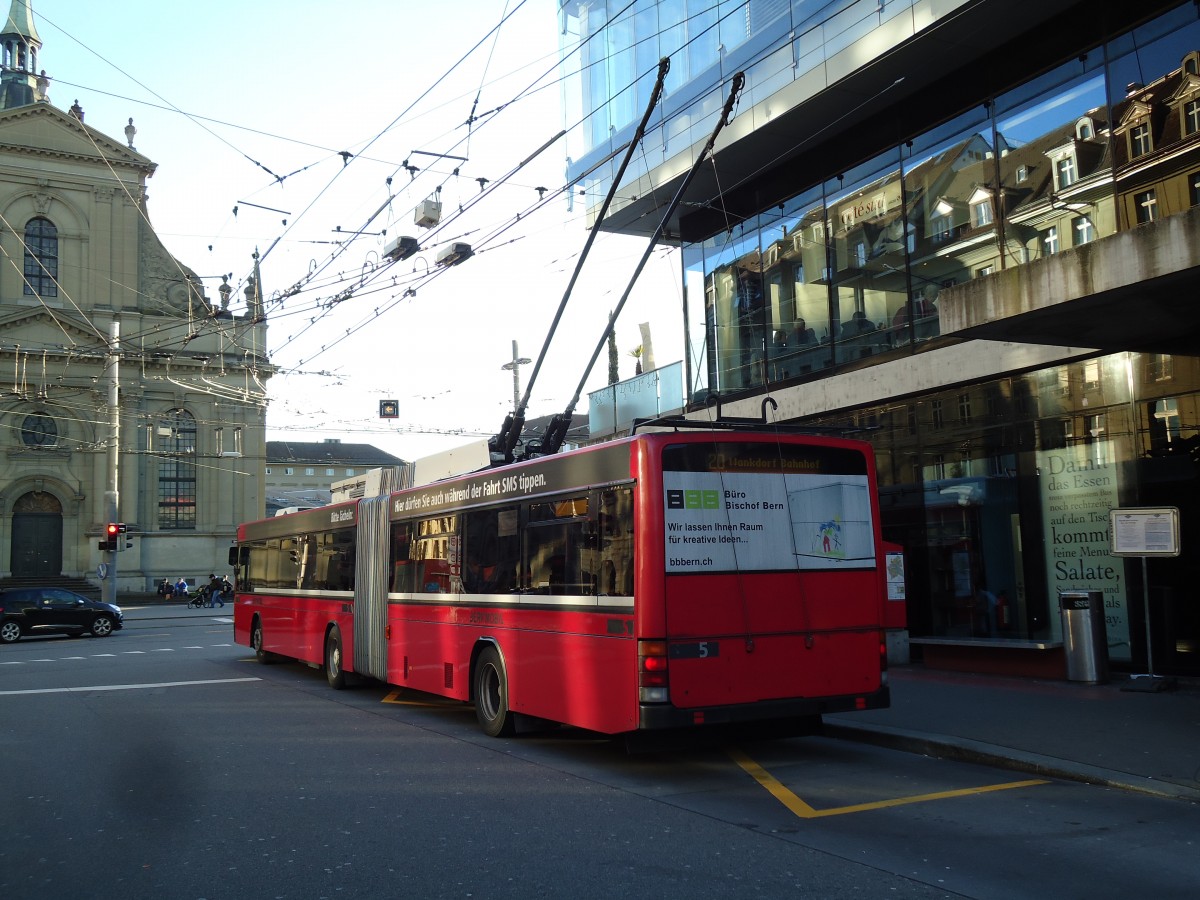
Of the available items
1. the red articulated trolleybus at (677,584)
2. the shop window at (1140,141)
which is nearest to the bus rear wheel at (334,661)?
the red articulated trolleybus at (677,584)

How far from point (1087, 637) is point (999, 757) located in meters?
4.69

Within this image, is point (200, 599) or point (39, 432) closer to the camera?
point (200, 599)

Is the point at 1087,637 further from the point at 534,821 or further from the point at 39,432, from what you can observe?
the point at 39,432

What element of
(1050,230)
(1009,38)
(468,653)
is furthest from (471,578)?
(1009,38)

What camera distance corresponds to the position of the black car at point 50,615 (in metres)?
29.1

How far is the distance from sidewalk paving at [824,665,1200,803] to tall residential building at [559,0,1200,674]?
1404mm

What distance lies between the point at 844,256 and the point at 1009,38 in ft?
14.6

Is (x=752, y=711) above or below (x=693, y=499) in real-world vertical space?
below

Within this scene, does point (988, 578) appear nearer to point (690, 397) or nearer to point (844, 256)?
point (844, 256)

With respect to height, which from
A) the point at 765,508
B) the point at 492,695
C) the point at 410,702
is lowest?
the point at 410,702

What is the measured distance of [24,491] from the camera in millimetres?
52656

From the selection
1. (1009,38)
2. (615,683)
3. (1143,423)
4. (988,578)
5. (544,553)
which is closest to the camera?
(615,683)

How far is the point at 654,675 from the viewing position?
27.1ft

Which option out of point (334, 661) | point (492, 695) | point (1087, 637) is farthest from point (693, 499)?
point (334, 661)
